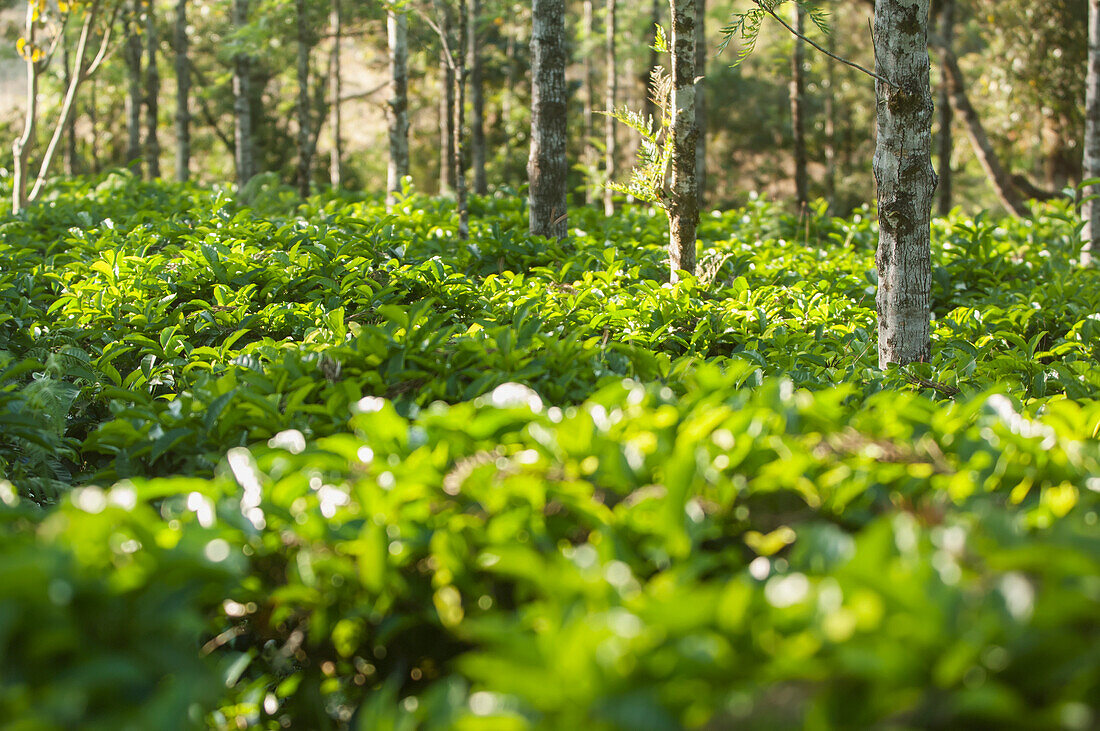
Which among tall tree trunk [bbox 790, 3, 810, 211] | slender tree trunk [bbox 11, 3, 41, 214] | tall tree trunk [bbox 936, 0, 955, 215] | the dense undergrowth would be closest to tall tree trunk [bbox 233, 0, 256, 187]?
slender tree trunk [bbox 11, 3, 41, 214]

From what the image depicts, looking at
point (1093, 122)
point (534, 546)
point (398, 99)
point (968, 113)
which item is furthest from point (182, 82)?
point (534, 546)

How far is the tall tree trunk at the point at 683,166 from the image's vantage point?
6797 millimetres

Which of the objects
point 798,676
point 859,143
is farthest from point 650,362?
point 859,143

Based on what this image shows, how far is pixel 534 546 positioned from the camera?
2170 mm

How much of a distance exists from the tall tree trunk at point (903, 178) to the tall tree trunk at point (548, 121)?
4.03m

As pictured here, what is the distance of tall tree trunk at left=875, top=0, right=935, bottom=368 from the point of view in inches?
189

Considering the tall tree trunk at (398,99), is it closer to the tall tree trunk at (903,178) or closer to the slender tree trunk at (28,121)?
the slender tree trunk at (28,121)

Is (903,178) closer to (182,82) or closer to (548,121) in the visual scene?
(548,121)

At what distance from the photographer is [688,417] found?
2.60 meters

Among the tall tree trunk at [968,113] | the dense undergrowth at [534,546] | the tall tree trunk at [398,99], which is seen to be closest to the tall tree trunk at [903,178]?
the dense undergrowth at [534,546]

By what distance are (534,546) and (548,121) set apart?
6.96 metres

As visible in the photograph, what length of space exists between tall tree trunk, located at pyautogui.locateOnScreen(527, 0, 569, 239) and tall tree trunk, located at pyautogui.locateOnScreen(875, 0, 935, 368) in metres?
4.03

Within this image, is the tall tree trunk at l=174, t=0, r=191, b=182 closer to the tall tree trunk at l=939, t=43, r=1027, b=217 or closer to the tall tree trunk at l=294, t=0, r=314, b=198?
the tall tree trunk at l=294, t=0, r=314, b=198

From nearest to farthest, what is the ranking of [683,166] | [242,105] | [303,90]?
[683,166], [303,90], [242,105]
